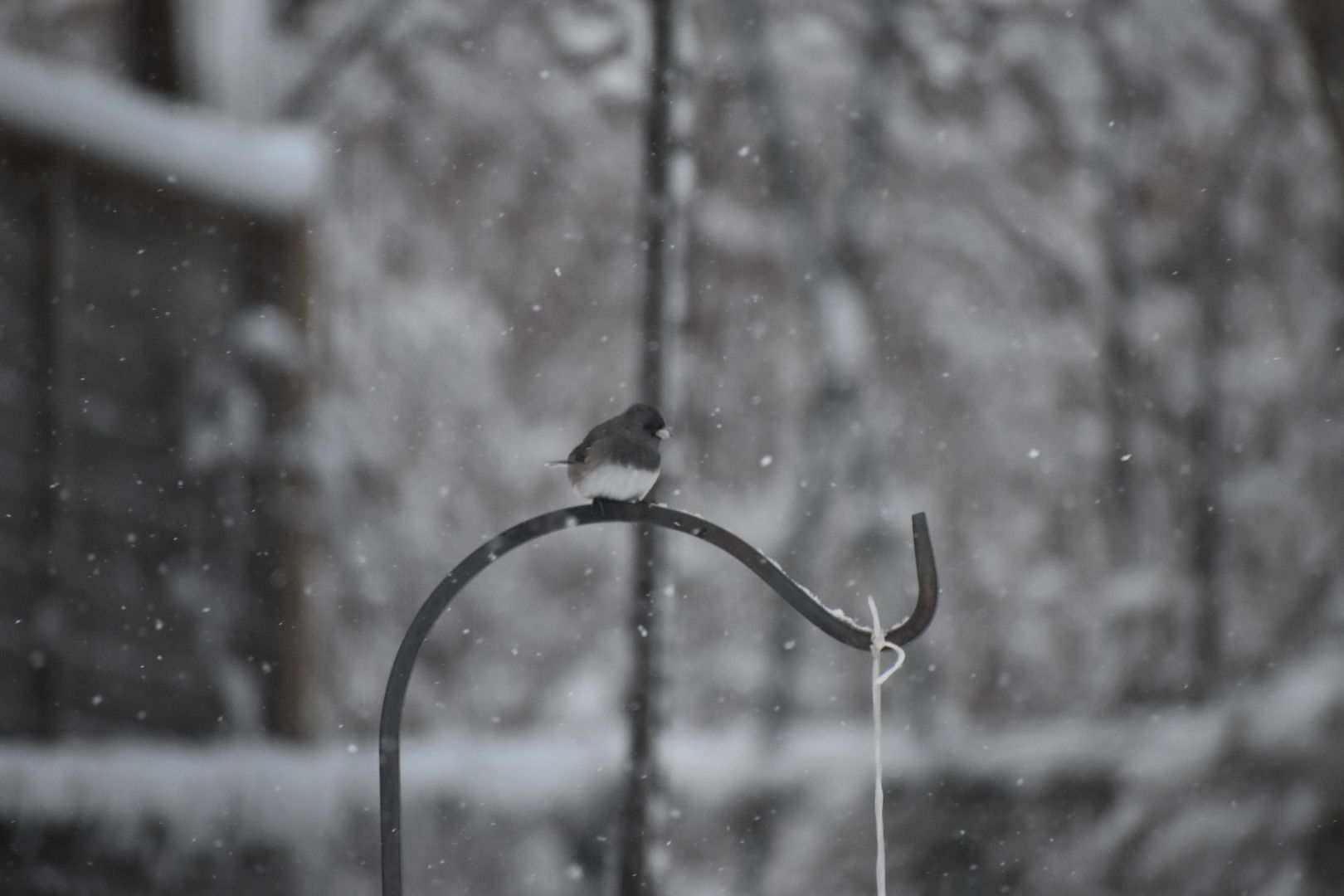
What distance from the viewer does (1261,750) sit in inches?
67.5

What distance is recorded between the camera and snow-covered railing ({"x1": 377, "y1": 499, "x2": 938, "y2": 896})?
54 cm

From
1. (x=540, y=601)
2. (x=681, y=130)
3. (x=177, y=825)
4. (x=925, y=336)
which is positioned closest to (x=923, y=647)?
(x=925, y=336)

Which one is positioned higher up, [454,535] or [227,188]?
[227,188]

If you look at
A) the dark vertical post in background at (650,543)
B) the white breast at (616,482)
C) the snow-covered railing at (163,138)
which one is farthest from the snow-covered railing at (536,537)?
the snow-covered railing at (163,138)

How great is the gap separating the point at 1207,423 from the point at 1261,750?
48 centimetres

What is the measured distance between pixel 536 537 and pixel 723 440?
1.03m

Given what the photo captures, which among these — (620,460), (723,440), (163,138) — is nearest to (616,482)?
(620,460)

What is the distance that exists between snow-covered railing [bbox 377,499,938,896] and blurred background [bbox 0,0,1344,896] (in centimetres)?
97

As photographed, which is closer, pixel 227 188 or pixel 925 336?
pixel 227 188

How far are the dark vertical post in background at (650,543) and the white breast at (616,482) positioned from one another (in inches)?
37.2

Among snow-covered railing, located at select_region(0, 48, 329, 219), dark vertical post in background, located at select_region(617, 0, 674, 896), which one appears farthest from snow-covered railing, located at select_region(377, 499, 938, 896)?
snow-covered railing, located at select_region(0, 48, 329, 219)

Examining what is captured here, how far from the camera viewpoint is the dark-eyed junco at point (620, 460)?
23.5 inches

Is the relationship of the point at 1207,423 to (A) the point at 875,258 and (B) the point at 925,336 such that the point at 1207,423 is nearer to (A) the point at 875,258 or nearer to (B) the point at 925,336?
(B) the point at 925,336

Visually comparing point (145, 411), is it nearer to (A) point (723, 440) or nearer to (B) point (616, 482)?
(A) point (723, 440)
